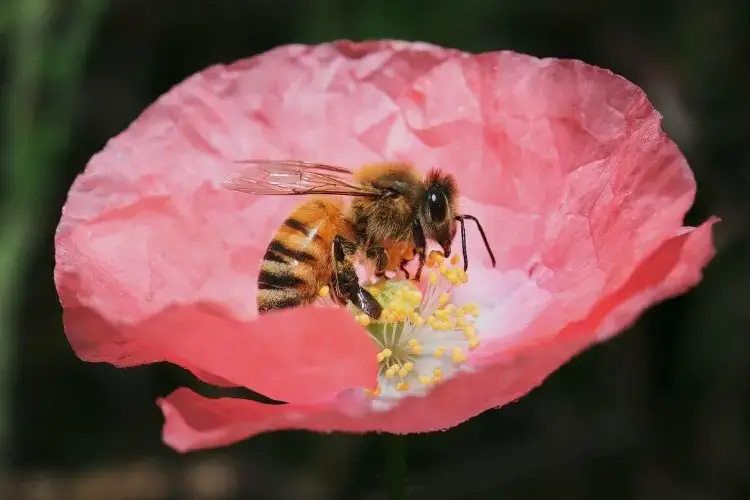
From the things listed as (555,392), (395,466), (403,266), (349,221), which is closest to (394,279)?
(403,266)

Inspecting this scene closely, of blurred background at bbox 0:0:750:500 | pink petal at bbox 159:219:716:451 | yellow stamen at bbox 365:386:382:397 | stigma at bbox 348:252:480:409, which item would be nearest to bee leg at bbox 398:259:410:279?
stigma at bbox 348:252:480:409

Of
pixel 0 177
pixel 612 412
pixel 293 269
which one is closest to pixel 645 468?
pixel 612 412

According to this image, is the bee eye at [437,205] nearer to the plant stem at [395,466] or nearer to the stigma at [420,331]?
the stigma at [420,331]

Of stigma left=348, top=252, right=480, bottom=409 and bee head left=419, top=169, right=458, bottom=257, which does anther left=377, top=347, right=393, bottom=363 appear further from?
bee head left=419, top=169, right=458, bottom=257

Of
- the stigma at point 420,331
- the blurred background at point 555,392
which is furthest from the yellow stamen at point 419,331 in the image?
the blurred background at point 555,392

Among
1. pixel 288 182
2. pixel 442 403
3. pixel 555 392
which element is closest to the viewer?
pixel 442 403

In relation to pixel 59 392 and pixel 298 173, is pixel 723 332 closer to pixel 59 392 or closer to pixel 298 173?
pixel 298 173

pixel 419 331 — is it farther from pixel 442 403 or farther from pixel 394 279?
pixel 442 403

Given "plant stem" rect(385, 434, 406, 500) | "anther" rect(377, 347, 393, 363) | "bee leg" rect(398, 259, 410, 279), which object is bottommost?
"plant stem" rect(385, 434, 406, 500)
